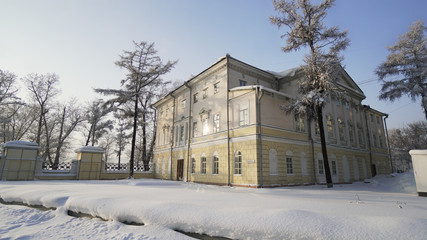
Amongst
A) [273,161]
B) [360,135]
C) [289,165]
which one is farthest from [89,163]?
[360,135]

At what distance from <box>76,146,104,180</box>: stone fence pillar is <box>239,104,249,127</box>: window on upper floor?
15236 millimetres

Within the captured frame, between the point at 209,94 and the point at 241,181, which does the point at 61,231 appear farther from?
the point at 209,94

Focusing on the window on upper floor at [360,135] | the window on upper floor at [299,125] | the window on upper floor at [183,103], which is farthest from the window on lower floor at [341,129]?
the window on upper floor at [183,103]

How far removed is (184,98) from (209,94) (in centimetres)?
527

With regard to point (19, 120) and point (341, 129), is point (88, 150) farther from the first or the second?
point (341, 129)

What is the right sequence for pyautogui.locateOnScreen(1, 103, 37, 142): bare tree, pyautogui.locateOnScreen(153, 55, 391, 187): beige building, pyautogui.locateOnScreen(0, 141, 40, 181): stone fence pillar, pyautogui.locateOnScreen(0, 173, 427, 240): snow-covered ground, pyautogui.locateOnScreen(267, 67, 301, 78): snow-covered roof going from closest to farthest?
pyautogui.locateOnScreen(0, 173, 427, 240): snow-covered ground
pyautogui.locateOnScreen(153, 55, 391, 187): beige building
pyautogui.locateOnScreen(0, 141, 40, 181): stone fence pillar
pyautogui.locateOnScreen(267, 67, 301, 78): snow-covered roof
pyautogui.locateOnScreen(1, 103, 37, 142): bare tree

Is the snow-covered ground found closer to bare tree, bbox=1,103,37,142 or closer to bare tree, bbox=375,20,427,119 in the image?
bare tree, bbox=375,20,427,119

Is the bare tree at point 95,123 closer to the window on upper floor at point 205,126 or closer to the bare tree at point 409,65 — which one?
the window on upper floor at point 205,126

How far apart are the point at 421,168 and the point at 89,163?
2535 cm

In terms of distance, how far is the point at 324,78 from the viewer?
1480cm

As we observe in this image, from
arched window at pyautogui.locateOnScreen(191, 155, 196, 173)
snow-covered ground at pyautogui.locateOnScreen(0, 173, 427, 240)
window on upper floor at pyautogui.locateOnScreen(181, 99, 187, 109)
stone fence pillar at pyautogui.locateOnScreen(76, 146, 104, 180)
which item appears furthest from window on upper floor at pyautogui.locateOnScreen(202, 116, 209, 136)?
snow-covered ground at pyautogui.locateOnScreen(0, 173, 427, 240)

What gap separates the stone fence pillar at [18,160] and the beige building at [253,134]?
12.8 meters

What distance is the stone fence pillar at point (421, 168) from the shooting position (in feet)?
33.2

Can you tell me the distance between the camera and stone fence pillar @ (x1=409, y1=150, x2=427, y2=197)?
10109 millimetres
